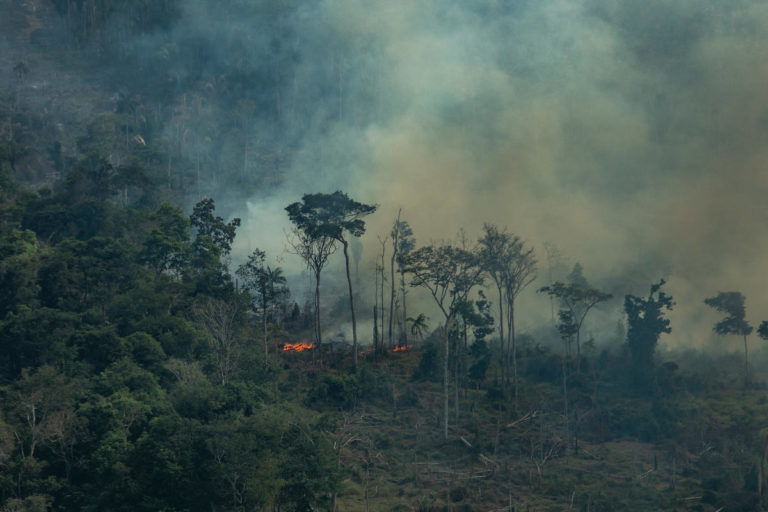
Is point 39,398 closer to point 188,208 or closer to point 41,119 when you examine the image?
point 188,208

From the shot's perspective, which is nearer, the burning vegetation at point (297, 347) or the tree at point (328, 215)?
the tree at point (328, 215)

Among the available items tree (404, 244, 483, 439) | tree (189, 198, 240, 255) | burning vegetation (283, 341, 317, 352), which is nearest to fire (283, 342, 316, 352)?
burning vegetation (283, 341, 317, 352)

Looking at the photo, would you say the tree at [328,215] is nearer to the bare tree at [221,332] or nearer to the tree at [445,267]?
the tree at [445,267]

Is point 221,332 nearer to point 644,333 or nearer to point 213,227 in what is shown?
point 213,227

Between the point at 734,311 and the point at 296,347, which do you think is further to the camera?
the point at 296,347

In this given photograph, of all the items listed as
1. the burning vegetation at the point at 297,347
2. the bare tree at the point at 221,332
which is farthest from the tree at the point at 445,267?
the burning vegetation at the point at 297,347

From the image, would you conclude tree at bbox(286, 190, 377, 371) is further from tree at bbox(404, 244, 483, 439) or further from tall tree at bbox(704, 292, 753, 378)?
tall tree at bbox(704, 292, 753, 378)

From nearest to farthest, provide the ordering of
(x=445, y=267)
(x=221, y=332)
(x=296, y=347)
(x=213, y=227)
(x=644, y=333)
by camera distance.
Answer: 1. (x=221, y=332)
2. (x=445, y=267)
3. (x=644, y=333)
4. (x=296, y=347)
5. (x=213, y=227)

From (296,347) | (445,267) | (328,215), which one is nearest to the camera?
(445,267)

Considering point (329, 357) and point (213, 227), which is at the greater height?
point (213, 227)

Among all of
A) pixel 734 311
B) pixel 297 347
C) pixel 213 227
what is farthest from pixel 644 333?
pixel 213 227

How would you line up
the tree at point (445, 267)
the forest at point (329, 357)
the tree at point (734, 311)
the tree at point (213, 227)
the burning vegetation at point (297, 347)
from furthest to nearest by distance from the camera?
the tree at point (213, 227), the burning vegetation at point (297, 347), the tree at point (734, 311), the tree at point (445, 267), the forest at point (329, 357)
